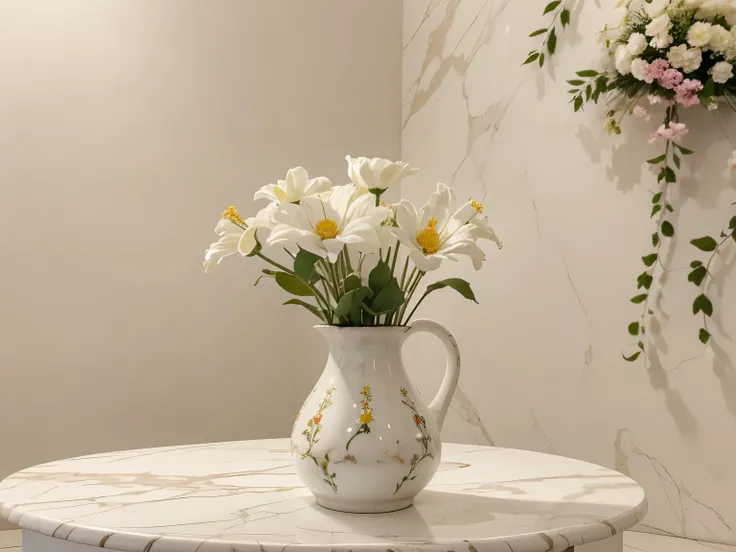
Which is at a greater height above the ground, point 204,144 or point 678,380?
point 204,144

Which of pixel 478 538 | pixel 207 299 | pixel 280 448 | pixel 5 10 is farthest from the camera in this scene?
pixel 207 299

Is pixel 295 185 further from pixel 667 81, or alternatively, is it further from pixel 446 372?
pixel 667 81

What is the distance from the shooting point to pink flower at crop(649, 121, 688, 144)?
2.00 meters

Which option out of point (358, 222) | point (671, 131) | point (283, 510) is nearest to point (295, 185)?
point (358, 222)

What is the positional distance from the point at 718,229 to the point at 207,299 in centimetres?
155

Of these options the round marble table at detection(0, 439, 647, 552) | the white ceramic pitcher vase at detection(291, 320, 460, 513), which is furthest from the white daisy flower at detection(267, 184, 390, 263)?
the round marble table at detection(0, 439, 647, 552)

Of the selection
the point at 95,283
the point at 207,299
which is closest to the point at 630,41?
the point at 207,299

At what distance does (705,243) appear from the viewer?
79.2 inches

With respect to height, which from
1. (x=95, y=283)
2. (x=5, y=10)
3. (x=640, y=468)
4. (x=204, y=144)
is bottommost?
(x=640, y=468)

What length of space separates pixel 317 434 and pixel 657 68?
1403 millimetres

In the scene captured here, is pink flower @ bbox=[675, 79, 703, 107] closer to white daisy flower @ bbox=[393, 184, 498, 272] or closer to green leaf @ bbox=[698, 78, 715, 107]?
green leaf @ bbox=[698, 78, 715, 107]

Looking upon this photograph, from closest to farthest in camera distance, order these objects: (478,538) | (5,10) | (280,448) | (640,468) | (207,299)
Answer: (478,538)
(280,448)
(640,468)
(5,10)
(207,299)

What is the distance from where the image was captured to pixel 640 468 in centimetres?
216

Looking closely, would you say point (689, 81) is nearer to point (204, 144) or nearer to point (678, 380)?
point (678, 380)
